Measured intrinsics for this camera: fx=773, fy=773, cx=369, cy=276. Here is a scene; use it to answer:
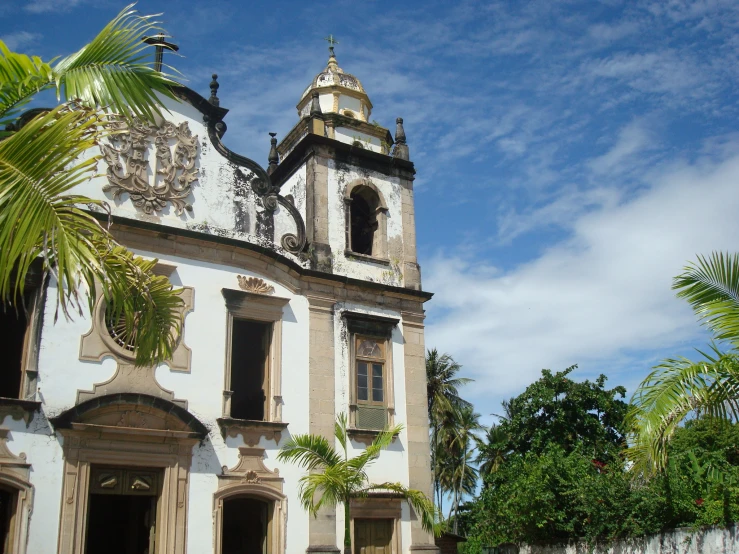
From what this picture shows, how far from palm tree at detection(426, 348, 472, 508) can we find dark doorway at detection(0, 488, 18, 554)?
2602cm

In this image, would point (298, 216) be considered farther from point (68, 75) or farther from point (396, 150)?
point (68, 75)

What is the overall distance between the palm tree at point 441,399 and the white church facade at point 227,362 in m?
20.2

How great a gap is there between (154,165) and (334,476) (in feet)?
22.0

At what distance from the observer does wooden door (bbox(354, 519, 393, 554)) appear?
14.6m

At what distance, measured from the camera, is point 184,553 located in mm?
12680

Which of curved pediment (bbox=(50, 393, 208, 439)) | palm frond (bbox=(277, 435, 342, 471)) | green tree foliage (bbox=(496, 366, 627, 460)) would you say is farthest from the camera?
green tree foliage (bbox=(496, 366, 627, 460))

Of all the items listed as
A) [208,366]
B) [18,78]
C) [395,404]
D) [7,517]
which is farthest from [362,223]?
[18,78]

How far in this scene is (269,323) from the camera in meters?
15.1

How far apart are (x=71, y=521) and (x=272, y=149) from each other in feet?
33.2

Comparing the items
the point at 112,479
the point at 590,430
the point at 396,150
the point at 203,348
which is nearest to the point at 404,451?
the point at 203,348

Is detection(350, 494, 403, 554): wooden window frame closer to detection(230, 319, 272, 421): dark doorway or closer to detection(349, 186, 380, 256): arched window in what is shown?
detection(230, 319, 272, 421): dark doorway

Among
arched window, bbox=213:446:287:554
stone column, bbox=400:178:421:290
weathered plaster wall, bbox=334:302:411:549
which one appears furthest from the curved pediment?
stone column, bbox=400:178:421:290

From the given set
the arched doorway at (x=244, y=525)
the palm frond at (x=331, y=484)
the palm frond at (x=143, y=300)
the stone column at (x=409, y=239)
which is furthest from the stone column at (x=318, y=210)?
the palm frond at (x=143, y=300)

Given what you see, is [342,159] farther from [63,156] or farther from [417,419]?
[63,156]
